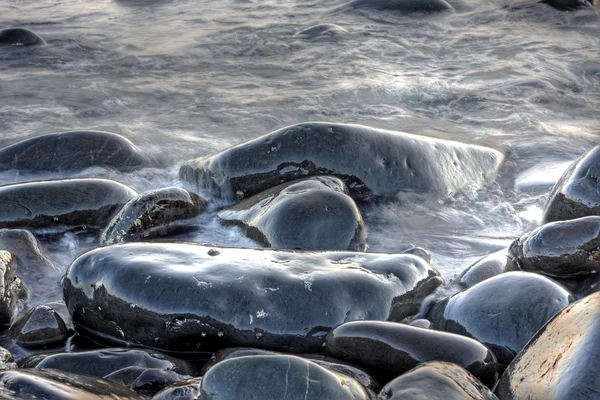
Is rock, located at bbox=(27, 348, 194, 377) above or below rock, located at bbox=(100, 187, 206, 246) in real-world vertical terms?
above

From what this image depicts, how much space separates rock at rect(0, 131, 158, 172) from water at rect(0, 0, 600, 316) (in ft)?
0.43

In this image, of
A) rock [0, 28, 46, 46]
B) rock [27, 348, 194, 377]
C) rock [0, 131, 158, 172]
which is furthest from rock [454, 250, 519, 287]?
rock [0, 28, 46, 46]

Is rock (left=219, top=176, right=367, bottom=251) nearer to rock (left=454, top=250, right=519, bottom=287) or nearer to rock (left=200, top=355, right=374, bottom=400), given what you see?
rock (left=454, top=250, right=519, bottom=287)

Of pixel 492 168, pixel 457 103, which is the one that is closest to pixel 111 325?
pixel 492 168

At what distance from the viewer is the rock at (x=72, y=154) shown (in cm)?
557

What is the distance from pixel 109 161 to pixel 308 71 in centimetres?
307

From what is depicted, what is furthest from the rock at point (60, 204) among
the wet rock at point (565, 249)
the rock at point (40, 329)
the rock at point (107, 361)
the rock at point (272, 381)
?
the rock at point (272, 381)

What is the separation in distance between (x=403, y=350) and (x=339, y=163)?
220 centimetres

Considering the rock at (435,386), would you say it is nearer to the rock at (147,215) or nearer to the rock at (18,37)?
the rock at (147,215)

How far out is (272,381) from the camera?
7.91ft

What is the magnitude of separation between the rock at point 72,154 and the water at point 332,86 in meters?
0.13

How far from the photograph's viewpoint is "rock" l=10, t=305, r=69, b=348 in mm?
3418

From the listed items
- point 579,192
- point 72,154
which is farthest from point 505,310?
point 72,154

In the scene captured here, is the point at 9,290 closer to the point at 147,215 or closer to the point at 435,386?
the point at 147,215
